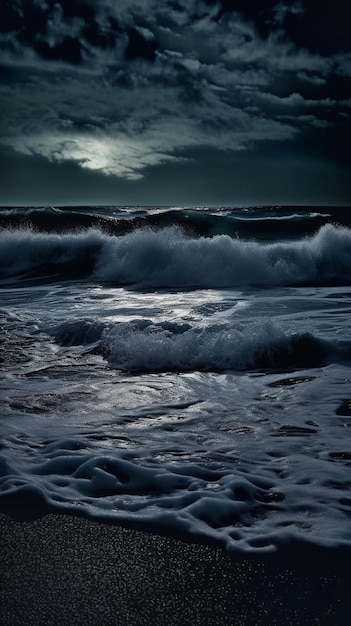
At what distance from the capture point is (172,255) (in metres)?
14.0

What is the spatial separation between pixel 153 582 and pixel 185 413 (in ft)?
6.76

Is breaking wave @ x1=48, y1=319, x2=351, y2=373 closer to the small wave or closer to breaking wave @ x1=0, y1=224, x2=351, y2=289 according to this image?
the small wave

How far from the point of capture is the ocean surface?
2.65 metres

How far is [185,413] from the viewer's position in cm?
407

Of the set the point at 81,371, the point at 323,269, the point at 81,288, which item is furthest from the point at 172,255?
the point at 81,371

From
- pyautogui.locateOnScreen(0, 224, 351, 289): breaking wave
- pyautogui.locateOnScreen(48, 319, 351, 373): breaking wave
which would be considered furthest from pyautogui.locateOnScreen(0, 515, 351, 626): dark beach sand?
pyautogui.locateOnScreen(0, 224, 351, 289): breaking wave

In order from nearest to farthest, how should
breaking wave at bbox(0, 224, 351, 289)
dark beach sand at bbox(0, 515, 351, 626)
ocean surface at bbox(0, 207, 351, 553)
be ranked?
dark beach sand at bbox(0, 515, 351, 626) → ocean surface at bbox(0, 207, 351, 553) → breaking wave at bbox(0, 224, 351, 289)

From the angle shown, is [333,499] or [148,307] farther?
[148,307]

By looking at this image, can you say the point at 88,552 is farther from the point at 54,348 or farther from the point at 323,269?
the point at 323,269

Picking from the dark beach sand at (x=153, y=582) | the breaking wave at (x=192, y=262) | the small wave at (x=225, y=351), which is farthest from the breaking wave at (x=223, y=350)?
the breaking wave at (x=192, y=262)

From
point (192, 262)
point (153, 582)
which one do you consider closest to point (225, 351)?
point (153, 582)

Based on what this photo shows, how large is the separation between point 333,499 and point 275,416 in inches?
48.7

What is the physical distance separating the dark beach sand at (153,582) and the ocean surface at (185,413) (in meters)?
0.13

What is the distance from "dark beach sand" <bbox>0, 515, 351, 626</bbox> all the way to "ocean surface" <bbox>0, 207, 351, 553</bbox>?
13 centimetres
